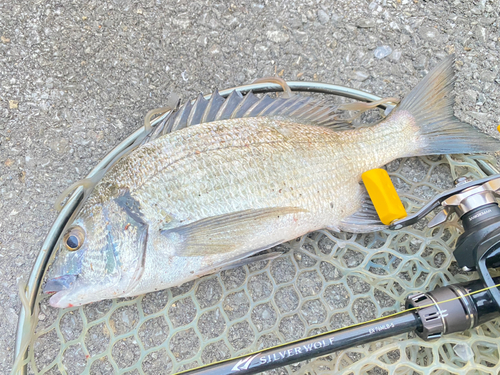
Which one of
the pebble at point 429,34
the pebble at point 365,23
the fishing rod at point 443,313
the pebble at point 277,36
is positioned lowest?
→ the fishing rod at point 443,313

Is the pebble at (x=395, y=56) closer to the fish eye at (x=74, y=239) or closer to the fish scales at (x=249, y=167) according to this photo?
the fish scales at (x=249, y=167)

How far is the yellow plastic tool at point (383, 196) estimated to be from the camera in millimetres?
1595

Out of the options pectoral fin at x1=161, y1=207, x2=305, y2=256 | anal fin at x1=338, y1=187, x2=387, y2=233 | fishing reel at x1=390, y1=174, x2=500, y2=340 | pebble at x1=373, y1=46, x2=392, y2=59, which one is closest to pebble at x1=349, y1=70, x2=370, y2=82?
pebble at x1=373, y1=46, x2=392, y2=59

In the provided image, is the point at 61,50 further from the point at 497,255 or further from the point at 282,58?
the point at 497,255

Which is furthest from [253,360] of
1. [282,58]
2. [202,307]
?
[282,58]

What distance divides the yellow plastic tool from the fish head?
968 millimetres

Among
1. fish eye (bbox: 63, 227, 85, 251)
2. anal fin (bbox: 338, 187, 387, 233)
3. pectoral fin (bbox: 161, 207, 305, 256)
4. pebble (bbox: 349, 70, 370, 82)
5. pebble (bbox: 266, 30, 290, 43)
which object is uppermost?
pebble (bbox: 266, 30, 290, 43)

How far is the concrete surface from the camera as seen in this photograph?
195 centimetres

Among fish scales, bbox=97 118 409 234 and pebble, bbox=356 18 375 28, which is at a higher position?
pebble, bbox=356 18 375 28

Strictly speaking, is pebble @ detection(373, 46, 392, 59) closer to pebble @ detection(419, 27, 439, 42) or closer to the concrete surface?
the concrete surface

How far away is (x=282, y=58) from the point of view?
2.06 meters

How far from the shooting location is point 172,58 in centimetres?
204

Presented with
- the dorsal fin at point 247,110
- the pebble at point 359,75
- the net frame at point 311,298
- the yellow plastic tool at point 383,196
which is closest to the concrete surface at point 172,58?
the pebble at point 359,75

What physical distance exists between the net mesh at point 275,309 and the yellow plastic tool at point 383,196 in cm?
17
